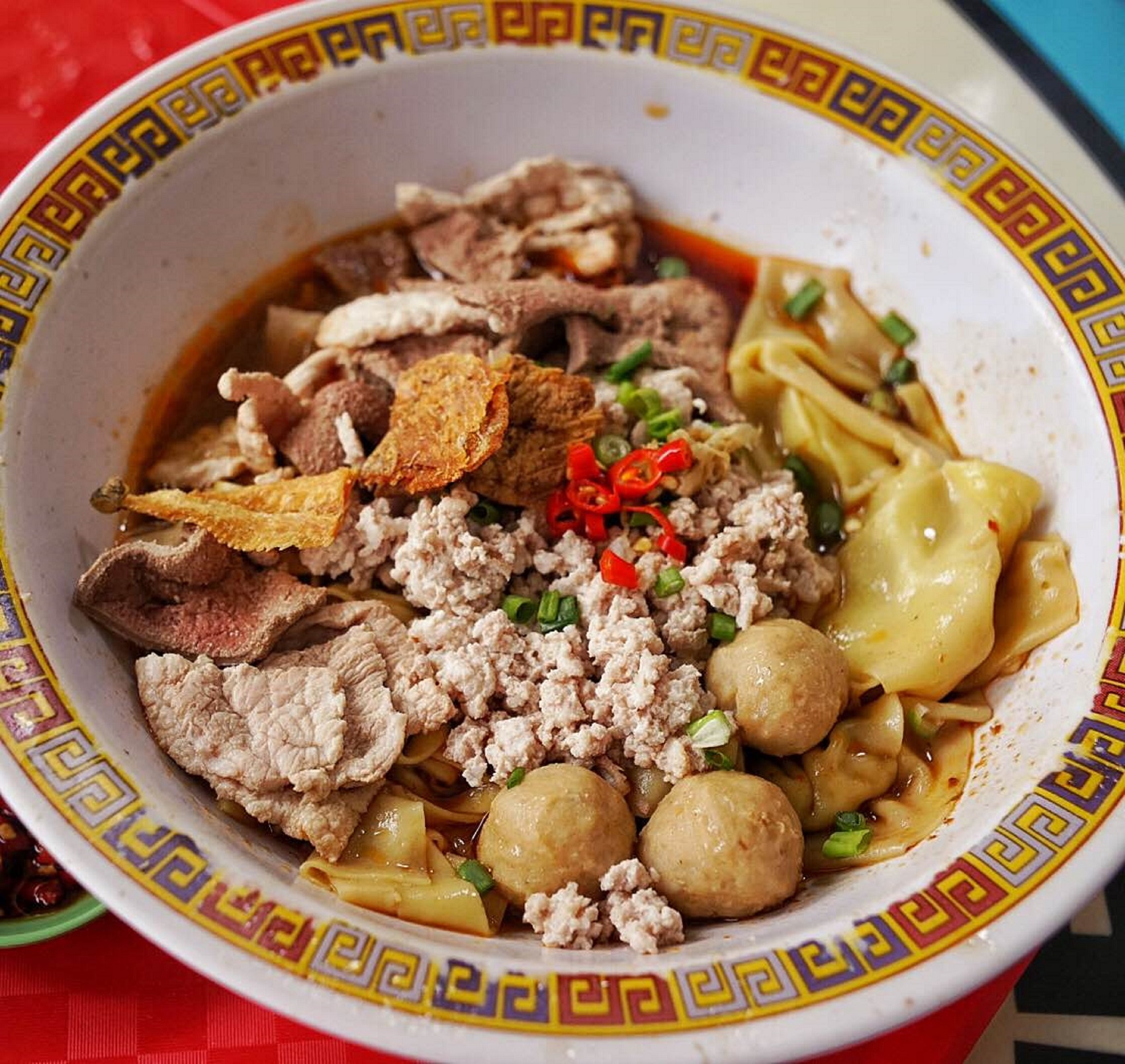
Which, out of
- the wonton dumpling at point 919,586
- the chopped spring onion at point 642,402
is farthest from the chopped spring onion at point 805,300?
the chopped spring onion at point 642,402

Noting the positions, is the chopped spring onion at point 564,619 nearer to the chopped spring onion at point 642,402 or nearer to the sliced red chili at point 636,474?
the sliced red chili at point 636,474

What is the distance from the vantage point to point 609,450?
3.42 meters

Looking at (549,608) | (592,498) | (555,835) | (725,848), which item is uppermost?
(592,498)

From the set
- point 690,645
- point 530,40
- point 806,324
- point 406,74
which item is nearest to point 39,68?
point 406,74

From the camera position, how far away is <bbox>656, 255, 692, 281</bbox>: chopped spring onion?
4148mm

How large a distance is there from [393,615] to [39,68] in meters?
2.85

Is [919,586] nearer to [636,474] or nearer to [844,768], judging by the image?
[844,768]

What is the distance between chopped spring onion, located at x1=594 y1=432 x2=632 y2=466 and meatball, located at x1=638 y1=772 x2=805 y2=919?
3.42ft

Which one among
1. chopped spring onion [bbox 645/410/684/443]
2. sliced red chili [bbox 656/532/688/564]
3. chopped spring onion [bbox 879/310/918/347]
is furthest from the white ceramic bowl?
chopped spring onion [bbox 645/410/684/443]

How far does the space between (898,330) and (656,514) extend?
4.45 feet

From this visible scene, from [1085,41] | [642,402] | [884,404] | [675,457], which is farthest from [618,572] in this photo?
[1085,41]

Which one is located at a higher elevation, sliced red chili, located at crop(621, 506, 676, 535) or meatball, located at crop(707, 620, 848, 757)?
sliced red chili, located at crop(621, 506, 676, 535)

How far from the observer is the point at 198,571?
3078mm

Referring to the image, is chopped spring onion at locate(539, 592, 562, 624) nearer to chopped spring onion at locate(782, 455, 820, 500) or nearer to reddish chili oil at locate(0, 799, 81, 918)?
chopped spring onion at locate(782, 455, 820, 500)
